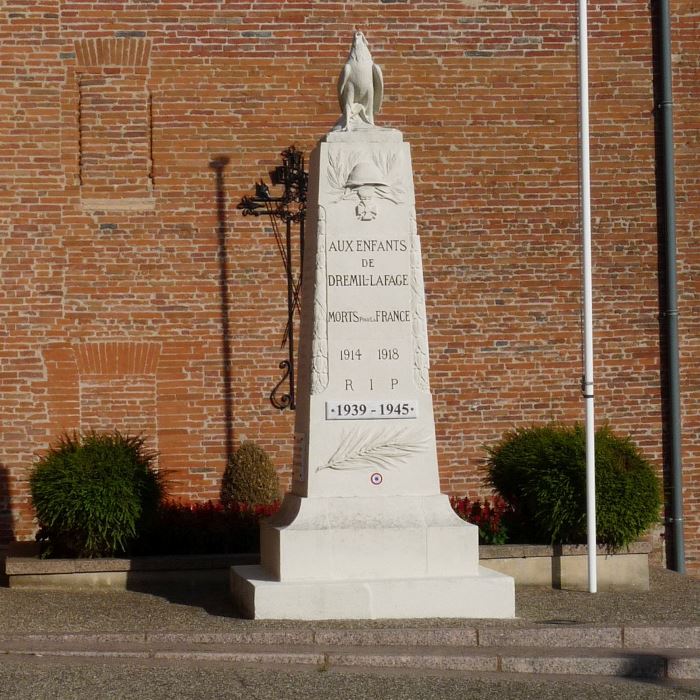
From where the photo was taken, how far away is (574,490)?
10914mm

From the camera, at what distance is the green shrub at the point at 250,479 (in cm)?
1336

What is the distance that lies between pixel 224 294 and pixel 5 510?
3250 mm

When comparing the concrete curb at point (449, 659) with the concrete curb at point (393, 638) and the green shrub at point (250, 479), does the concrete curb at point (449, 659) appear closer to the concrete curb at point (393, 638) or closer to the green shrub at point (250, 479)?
the concrete curb at point (393, 638)

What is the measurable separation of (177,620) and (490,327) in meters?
6.45

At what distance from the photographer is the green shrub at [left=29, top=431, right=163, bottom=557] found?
35.1ft

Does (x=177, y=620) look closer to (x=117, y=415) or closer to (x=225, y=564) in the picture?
(x=225, y=564)

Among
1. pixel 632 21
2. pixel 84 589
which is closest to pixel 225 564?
pixel 84 589

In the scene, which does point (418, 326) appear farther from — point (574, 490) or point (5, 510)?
point (5, 510)

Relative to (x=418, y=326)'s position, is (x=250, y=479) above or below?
below

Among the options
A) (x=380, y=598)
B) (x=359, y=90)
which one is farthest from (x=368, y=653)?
(x=359, y=90)

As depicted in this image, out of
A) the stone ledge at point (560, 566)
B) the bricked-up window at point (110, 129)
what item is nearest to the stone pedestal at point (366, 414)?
the stone ledge at point (560, 566)

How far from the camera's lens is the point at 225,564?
10.9 m

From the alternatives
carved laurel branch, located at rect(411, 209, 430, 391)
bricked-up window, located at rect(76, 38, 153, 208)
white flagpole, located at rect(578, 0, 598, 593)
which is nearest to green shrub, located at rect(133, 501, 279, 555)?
carved laurel branch, located at rect(411, 209, 430, 391)

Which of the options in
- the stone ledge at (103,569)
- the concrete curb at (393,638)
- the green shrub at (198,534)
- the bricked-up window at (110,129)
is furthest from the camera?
the bricked-up window at (110,129)
